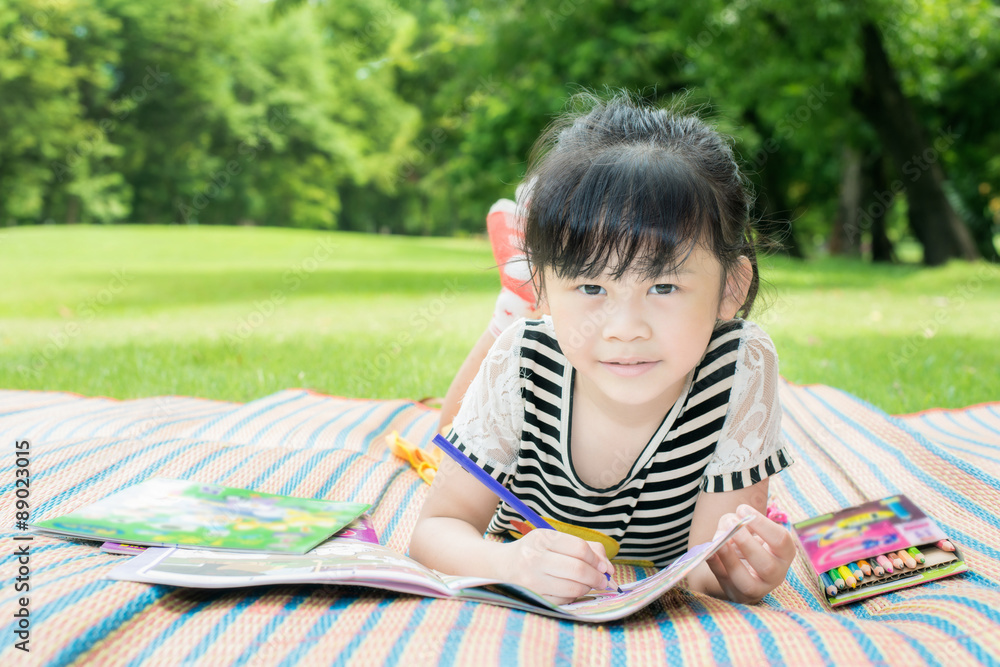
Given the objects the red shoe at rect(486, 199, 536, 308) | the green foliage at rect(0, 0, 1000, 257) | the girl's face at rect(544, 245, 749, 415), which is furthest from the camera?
the green foliage at rect(0, 0, 1000, 257)

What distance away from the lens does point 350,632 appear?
1183mm

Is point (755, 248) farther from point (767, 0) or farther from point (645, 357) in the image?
point (767, 0)

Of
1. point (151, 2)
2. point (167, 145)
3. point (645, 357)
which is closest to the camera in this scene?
point (645, 357)

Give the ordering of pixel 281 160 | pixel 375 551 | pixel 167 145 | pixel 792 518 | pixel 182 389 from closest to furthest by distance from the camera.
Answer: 1. pixel 375 551
2. pixel 792 518
3. pixel 182 389
4. pixel 167 145
5. pixel 281 160

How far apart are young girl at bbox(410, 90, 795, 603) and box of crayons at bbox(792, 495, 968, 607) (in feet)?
0.82

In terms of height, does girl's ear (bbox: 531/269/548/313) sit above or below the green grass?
above

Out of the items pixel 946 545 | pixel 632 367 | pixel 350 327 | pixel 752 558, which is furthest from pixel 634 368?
pixel 350 327

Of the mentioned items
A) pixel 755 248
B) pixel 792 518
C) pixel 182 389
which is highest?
pixel 755 248

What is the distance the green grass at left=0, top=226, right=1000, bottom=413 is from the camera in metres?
3.81

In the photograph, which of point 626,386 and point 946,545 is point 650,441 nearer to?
point 626,386

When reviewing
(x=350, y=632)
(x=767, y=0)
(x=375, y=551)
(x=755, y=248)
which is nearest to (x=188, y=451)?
(x=375, y=551)

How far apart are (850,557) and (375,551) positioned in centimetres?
101

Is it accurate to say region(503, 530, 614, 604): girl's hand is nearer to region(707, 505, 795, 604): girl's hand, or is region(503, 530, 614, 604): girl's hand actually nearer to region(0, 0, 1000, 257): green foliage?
region(707, 505, 795, 604): girl's hand

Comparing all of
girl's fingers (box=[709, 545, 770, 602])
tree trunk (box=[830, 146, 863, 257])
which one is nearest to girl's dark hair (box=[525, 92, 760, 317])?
girl's fingers (box=[709, 545, 770, 602])
